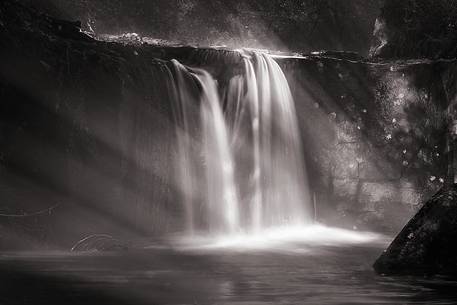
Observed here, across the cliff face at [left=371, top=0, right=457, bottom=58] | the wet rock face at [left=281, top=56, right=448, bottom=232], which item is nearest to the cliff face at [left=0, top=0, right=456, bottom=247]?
the wet rock face at [left=281, top=56, right=448, bottom=232]

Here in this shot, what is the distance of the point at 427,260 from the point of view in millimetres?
8109

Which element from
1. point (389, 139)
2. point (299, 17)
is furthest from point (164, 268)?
point (299, 17)

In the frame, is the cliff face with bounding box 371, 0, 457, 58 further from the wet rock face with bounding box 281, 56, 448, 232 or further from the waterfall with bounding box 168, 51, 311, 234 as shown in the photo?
the waterfall with bounding box 168, 51, 311, 234

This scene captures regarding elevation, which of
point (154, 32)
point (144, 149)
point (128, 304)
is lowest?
point (128, 304)

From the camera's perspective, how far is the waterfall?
1265cm

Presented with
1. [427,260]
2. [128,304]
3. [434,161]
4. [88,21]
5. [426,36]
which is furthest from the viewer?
[88,21]

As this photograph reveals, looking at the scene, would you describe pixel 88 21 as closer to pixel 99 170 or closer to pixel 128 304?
pixel 99 170

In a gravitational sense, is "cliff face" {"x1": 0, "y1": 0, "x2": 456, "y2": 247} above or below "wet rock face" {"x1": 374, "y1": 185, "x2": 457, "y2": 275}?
above

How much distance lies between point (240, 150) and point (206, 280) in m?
6.12

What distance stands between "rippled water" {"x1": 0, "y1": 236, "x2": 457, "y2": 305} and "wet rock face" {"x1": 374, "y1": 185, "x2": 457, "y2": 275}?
0.33 m

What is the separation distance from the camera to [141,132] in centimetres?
1202

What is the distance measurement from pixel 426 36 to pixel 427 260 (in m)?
9.21

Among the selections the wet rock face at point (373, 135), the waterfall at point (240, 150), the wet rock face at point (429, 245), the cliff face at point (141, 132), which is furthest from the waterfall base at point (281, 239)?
the wet rock face at point (429, 245)

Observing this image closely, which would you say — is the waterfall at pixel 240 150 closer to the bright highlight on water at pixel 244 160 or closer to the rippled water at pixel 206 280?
the bright highlight on water at pixel 244 160
